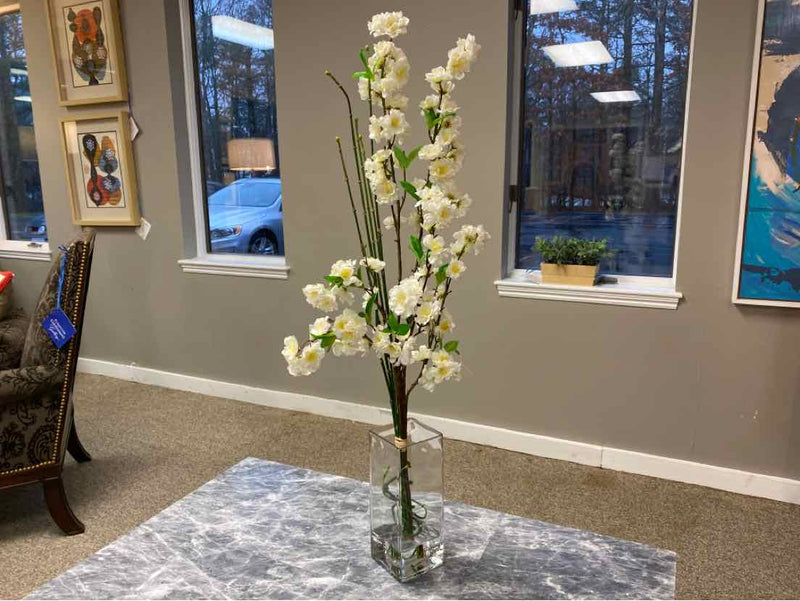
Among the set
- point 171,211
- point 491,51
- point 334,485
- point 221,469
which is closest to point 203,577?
point 334,485

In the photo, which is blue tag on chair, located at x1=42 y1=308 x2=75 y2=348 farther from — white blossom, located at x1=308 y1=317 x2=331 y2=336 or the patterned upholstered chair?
white blossom, located at x1=308 y1=317 x2=331 y2=336

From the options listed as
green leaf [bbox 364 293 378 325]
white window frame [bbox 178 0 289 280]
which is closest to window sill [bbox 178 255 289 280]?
white window frame [bbox 178 0 289 280]

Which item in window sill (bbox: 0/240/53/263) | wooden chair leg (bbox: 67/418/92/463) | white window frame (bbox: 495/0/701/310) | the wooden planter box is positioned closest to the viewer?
white window frame (bbox: 495/0/701/310)

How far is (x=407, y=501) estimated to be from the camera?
114cm

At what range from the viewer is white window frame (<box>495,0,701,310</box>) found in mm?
2459

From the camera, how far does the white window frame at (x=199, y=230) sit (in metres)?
3.37

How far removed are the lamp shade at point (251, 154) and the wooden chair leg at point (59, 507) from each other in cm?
190

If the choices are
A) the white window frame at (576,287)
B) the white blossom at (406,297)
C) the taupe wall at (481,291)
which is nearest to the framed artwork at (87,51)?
the taupe wall at (481,291)

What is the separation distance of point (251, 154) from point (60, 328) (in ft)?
5.34

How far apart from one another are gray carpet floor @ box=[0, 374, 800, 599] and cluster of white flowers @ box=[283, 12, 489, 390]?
1470 mm

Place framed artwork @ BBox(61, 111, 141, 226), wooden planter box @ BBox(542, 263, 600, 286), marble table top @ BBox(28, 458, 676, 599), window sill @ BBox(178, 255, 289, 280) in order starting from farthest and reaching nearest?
framed artwork @ BBox(61, 111, 141, 226)
window sill @ BBox(178, 255, 289, 280)
wooden planter box @ BBox(542, 263, 600, 286)
marble table top @ BBox(28, 458, 676, 599)

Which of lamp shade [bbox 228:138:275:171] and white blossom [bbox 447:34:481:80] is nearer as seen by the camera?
white blossom [bbox 447:34:481:80]

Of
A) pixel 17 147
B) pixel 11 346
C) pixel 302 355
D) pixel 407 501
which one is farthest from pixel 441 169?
pixel 17 147

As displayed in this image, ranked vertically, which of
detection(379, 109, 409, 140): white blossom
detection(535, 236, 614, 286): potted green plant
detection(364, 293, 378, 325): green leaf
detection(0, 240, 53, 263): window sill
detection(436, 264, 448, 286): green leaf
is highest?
detection(379, 109, 409, 140): white blossom
